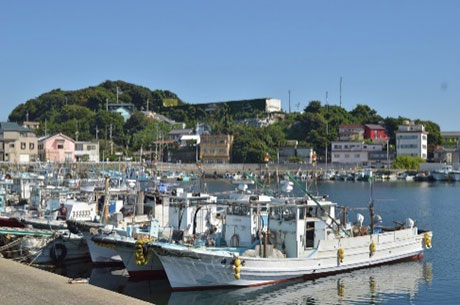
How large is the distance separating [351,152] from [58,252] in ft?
298

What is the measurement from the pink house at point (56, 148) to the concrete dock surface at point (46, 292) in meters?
76.2

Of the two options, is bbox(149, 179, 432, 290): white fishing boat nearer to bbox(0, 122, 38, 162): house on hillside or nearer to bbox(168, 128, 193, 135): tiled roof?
bbox(0, 122, 38, 162): house on hillside

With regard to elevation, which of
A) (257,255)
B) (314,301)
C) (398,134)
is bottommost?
(314,301)

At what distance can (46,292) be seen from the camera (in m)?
16.5

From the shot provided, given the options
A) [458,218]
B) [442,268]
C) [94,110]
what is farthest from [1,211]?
[94,110]

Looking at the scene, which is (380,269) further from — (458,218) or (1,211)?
(458,218)

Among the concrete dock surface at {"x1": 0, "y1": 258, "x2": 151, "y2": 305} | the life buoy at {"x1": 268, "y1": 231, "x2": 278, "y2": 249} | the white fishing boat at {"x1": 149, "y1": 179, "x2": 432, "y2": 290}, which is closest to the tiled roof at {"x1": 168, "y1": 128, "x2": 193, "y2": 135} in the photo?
the white fishing boat at {"x1": 149, "y1": 179, "x2": 432, "y2": 290}

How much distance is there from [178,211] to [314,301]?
804 centimetres

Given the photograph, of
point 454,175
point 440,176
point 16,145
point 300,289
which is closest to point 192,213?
point 300,289

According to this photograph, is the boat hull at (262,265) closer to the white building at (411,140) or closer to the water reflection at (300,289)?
the water reflection at (300,289)

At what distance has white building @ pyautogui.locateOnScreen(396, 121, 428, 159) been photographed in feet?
359

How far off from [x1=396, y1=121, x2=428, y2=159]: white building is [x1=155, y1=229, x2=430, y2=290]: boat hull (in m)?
86.6

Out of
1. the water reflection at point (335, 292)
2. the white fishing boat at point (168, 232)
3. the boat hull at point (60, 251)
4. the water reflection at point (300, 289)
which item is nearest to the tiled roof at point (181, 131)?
the white fishing boat at point (168, 232)

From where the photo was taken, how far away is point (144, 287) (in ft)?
77.9
